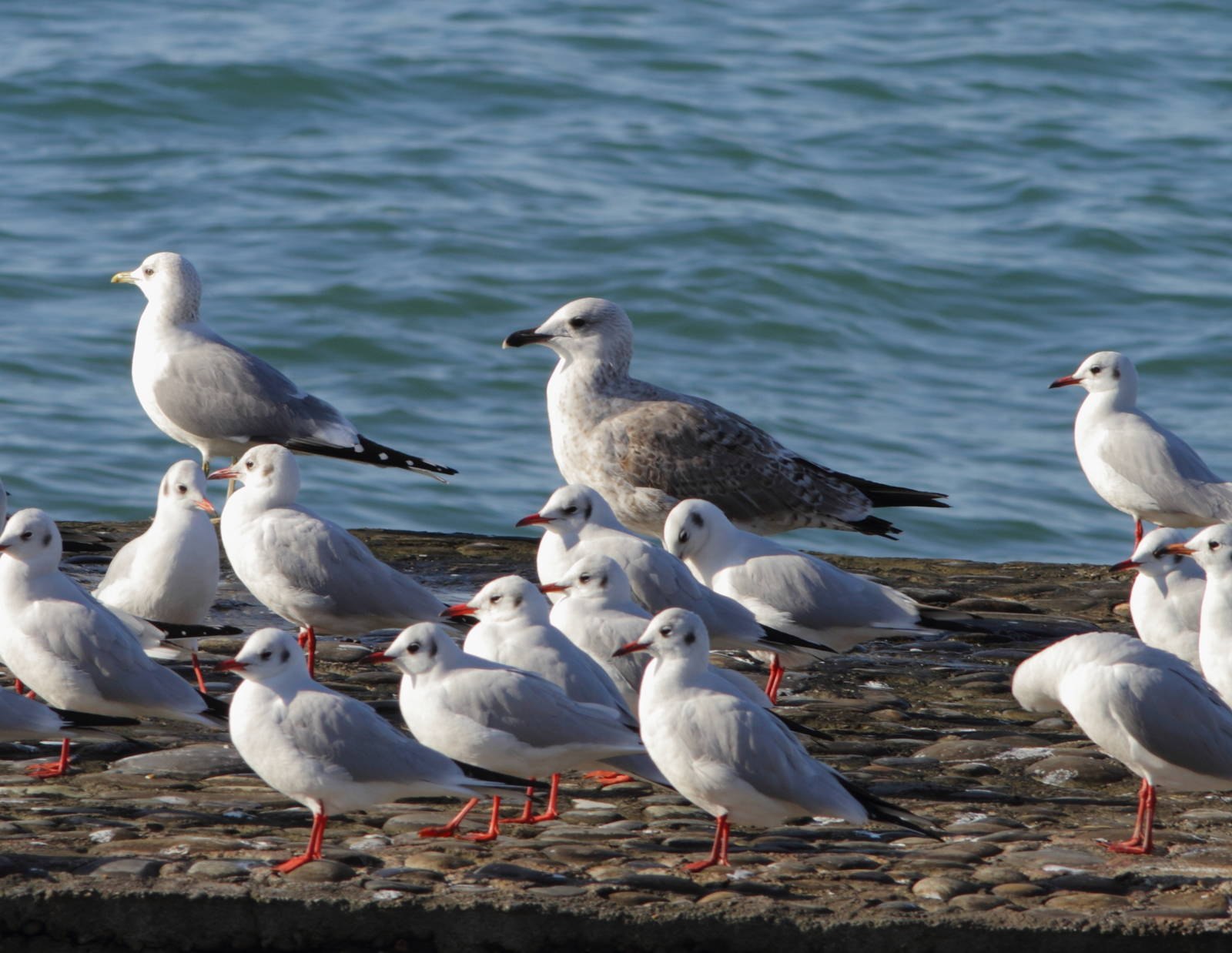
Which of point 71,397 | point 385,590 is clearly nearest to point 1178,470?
point 385,590

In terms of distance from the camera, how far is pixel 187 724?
590 cm

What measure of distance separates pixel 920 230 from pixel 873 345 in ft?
7.30

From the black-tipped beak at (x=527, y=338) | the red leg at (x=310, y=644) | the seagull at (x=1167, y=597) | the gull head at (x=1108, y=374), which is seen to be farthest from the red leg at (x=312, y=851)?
the gull head at (x=1108, y=374)

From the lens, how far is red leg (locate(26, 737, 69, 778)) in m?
5.25

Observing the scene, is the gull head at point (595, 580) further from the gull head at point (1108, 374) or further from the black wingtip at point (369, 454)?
the gull head at point (1108, 374)

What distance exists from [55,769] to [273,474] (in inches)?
61.6

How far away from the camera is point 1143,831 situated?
4.84 m

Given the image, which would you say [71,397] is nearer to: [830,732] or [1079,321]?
[1079,321]

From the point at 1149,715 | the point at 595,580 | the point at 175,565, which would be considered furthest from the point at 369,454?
the point at 1149,715

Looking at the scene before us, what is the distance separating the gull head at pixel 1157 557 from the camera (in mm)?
6387

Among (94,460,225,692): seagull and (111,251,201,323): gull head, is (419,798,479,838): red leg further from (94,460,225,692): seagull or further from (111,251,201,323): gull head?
(111,251,201,323): gull head

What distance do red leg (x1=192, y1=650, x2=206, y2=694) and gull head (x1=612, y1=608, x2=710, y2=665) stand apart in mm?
1748

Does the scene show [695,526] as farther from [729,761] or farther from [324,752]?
[324,752]

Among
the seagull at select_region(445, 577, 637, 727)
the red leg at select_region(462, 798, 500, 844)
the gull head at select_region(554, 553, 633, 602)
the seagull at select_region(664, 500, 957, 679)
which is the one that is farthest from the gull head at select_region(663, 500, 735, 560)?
the red leg at select_region(462, 798, 500, 844)
